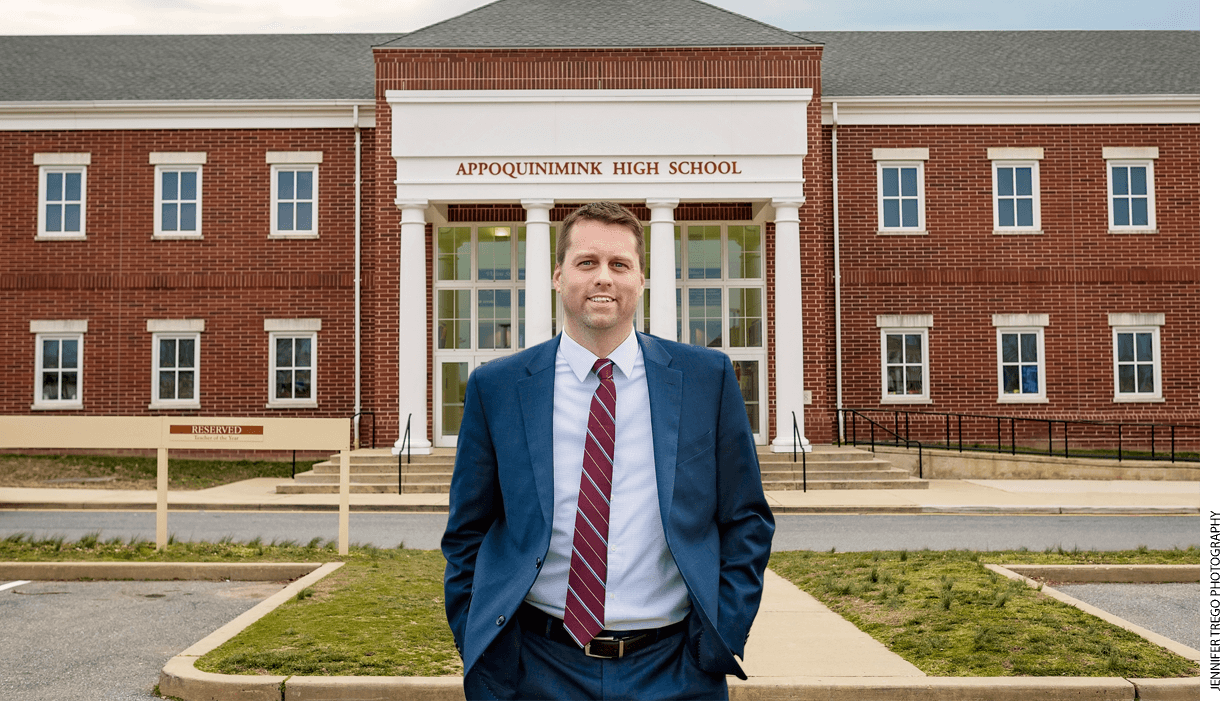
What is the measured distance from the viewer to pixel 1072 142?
24.2m

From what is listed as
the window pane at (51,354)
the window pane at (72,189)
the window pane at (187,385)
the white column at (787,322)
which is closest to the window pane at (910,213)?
the white column at (787,322)

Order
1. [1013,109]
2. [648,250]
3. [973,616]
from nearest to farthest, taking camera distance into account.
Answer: [973,616] → [648,250] → [1013,109]

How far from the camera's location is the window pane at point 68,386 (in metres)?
23.8

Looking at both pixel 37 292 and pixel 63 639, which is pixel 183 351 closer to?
pixel 37 292

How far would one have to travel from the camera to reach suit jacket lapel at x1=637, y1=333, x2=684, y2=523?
109 inches

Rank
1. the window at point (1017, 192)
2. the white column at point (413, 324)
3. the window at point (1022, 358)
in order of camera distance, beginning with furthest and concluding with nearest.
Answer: the window at point (1017, 192)
the window at point (1022, 358)
the white column at point (413, 324)

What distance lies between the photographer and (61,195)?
23.9 metres

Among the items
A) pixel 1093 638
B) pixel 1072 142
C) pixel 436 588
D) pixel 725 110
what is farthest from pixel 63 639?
pixel 1072 142

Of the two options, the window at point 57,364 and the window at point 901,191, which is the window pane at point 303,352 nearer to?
the window at point 57,364

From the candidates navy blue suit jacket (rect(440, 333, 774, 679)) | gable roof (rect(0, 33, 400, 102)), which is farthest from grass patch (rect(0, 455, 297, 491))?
navy blue suit jacket (rect(440, 333, 774, 679))

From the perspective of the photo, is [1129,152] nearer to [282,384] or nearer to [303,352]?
[303,352]

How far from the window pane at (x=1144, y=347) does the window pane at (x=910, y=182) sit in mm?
6199

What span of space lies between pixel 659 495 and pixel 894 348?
22.2 m

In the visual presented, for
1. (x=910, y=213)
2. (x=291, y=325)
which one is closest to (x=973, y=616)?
(x=910, y=213)
